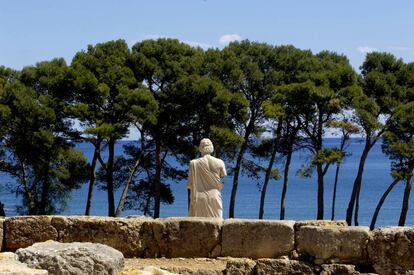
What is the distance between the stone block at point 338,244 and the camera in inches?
432

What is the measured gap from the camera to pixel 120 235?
11.8 meters

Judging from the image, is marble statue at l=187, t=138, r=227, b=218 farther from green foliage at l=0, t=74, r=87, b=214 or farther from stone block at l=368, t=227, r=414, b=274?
green foliage at l=0, t=74, r=87, b=214

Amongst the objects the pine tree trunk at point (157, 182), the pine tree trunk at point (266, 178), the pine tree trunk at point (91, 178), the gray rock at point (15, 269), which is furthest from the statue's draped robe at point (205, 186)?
the pine tree trunk at point (266, 178)

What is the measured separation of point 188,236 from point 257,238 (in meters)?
1.00

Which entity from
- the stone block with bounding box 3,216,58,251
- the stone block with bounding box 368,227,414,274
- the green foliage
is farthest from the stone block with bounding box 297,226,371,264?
the green foliage

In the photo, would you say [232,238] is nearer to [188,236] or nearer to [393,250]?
[188,236]

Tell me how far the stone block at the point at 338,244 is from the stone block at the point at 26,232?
3.81m

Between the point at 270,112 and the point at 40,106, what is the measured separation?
10188mm

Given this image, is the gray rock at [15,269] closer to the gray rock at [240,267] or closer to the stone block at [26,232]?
the stone block at [26,232]

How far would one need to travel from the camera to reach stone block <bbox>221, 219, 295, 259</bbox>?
37.2 ft

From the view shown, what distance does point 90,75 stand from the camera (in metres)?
35.2

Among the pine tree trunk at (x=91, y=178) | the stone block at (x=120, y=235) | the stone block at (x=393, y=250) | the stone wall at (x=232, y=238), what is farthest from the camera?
the pine tree trunk at (x=91, y=178)

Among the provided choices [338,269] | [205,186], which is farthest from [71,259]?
[205,186]

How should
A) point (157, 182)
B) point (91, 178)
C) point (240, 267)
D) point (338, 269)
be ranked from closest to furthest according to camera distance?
point (338, 269), point (240, 267), point (91, 178), point (157, 182)
